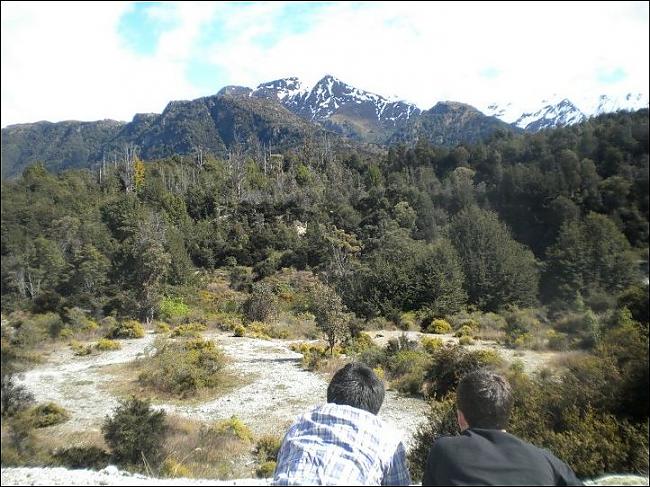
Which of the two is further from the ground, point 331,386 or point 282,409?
point 331,386

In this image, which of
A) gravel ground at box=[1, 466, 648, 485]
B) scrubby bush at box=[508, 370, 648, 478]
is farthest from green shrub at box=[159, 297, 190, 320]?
scrubby bush at box=[508, 370, 648, 478]

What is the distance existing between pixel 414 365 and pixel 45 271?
643 cm

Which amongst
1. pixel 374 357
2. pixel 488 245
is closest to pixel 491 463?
pixel 488 245

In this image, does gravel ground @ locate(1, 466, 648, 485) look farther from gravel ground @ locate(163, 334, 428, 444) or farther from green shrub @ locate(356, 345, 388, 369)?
green shrub @ locate(356, 345, 388, 369)

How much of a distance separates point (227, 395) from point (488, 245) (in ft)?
12.5

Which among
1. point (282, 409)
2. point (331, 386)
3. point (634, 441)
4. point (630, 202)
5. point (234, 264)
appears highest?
point (630, 202)

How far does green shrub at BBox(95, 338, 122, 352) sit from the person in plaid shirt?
7.93ft

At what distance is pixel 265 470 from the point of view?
4422mm

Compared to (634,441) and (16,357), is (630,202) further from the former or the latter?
(16,357)

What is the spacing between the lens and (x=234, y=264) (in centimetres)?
554

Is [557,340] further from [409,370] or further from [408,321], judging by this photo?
[408,321]

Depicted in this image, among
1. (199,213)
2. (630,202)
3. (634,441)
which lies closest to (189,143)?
(199,213)

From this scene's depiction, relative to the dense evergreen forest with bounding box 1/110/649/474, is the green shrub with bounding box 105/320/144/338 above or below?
below

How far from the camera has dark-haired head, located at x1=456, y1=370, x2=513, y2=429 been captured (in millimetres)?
2480
